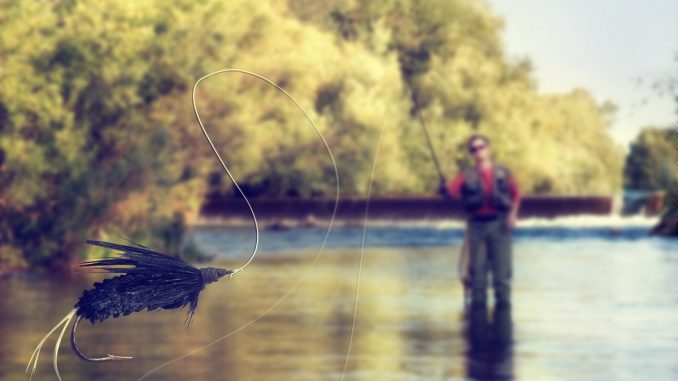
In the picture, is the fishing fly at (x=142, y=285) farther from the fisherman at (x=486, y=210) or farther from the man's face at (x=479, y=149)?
the man's face at (x=479, y=149)

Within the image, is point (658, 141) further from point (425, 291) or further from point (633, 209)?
point (425, 291)

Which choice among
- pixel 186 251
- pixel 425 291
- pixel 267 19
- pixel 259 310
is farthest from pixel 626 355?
pixel 267 19

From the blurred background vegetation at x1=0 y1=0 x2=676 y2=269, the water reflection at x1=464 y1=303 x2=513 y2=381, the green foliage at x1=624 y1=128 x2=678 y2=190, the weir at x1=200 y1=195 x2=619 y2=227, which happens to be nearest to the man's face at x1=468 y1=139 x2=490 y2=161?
the water reflection at x1=464 y1=303 x2=513 y2=381

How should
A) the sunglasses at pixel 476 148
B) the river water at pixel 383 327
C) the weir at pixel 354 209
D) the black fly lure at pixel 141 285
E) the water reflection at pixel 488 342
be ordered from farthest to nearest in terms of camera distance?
the weir at pixel 354 209
the sunglasses at pixel 476 148
the river water at pixel 383 327
the water reflection at pixel 488 342
the black fly lure at pixel 141 285

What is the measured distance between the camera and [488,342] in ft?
46.2

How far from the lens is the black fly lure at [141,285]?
8352 mm

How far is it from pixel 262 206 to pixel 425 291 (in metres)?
32.8

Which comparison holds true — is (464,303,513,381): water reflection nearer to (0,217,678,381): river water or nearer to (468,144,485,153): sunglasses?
(0,217,678,381): river water

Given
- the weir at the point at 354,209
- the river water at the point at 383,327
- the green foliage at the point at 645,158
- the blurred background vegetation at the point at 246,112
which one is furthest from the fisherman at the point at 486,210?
the green foliage at the point at 645,158

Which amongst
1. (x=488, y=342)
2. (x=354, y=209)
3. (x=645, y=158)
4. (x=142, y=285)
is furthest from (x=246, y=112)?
(x=645, y=158)

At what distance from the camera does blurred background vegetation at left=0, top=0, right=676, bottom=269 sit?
25641 mm

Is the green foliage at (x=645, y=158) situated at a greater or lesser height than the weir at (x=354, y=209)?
greater

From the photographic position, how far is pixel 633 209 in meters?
60.4

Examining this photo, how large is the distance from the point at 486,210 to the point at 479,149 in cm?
60
